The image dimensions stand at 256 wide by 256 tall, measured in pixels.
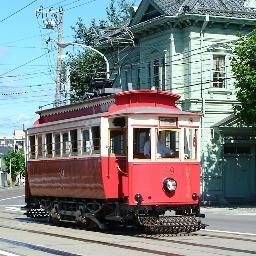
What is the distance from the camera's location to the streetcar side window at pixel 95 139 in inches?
682

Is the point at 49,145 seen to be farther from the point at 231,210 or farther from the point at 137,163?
the point at 231,210

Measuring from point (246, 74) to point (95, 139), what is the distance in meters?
14.6

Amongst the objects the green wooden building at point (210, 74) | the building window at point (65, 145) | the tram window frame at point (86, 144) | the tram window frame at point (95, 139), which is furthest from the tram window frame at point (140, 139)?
the green wooden building at point (210, 74)

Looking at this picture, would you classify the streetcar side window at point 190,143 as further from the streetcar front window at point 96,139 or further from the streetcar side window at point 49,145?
the streetcar side window at point 49,145

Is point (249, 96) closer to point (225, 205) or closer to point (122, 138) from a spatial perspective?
point (225, 205)

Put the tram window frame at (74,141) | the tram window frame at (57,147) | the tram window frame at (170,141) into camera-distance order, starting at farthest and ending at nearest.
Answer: the tram window frame at (57,147)
the tram window frame at (74,141)
the tram window frame at (170,141)

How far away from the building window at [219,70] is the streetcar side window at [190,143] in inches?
751

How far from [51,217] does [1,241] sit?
5065 millimetres

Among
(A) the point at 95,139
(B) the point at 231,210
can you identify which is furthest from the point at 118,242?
(B) the point at 231,210

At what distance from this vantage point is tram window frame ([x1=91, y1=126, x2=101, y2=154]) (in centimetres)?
1728

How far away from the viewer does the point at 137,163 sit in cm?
1661

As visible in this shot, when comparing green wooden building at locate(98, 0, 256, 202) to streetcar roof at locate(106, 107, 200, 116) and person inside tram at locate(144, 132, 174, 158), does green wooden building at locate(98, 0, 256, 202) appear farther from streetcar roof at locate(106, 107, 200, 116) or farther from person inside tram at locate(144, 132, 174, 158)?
person inside tram at locate(144, 132, 174, 158)

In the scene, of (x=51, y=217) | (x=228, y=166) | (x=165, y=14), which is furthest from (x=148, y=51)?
(x=51, y=217)

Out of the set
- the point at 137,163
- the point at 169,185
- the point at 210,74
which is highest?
the point at 210,74
